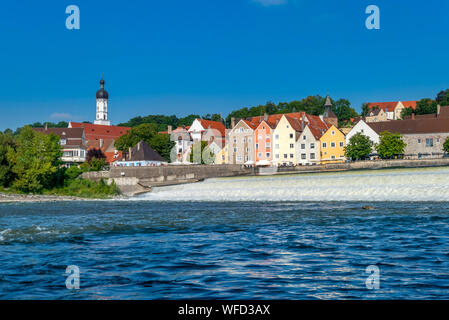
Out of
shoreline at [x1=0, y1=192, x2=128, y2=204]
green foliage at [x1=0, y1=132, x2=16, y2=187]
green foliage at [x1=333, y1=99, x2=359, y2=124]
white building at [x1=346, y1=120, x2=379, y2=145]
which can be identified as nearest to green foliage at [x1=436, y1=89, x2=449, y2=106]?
green foliage at [x1=333, y1=99, x2=359, y2=124]

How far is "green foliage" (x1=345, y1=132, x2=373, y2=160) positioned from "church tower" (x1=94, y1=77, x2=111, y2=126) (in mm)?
129082

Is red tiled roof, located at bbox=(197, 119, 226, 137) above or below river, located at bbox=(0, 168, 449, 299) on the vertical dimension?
above

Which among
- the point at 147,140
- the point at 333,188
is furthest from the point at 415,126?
the point at 147,140

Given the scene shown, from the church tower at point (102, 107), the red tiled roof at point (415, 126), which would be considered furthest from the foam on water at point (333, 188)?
the church tower at point (102, 107)

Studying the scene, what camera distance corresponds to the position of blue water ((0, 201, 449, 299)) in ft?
33.9

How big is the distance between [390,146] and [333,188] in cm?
3617

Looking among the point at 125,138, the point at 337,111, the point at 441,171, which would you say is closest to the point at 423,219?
the point at 441,171

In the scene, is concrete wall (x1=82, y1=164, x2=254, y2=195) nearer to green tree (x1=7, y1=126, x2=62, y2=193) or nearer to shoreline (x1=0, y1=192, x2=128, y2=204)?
shoreline (x1=0, y1=192, x2=128, y2=204)

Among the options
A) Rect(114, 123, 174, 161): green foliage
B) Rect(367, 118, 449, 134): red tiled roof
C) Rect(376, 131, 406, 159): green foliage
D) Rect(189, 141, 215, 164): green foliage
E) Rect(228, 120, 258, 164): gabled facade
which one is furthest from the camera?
Rect(114, 123, 174, 161): green foliage

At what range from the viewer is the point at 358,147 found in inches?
3268

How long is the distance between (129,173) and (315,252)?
57.0 metres

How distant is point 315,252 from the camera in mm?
15422

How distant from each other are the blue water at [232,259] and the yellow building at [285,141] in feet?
225
